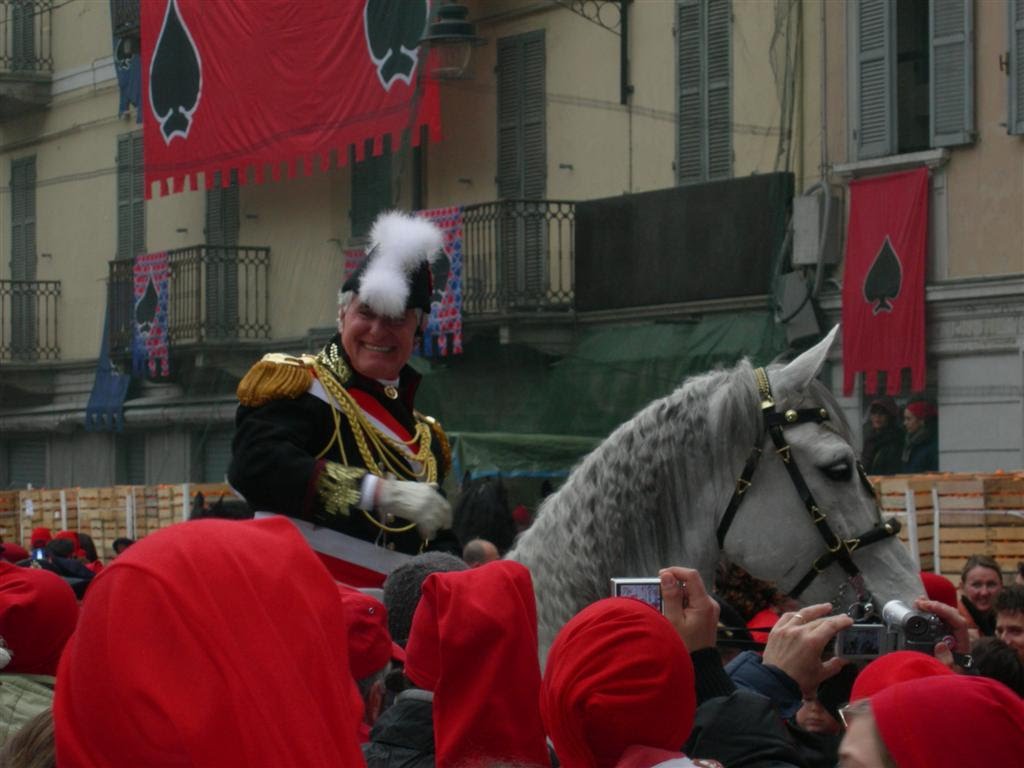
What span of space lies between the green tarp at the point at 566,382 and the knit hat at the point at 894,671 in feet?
40.8

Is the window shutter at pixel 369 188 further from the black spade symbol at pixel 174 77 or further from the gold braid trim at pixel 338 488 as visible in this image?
the gold braid trim at pixel 338 488

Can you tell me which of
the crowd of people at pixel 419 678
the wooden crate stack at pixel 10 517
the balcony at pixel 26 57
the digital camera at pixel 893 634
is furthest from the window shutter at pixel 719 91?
the digital camera at pixel 893 634

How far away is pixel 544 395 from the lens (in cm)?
1970

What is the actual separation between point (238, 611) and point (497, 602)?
152 centimetres

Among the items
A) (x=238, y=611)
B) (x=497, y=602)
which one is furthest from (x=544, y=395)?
(x=238, y=611)

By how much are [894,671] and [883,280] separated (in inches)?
532

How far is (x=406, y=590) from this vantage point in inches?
181

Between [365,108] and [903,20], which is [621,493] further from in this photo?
[365,108]

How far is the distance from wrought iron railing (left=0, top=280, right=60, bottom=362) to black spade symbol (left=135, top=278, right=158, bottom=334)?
3631 mm

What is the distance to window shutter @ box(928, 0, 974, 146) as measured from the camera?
16.2m

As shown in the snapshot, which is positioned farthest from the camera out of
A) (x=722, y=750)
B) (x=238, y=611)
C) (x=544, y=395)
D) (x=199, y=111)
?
(x=199, y=111)

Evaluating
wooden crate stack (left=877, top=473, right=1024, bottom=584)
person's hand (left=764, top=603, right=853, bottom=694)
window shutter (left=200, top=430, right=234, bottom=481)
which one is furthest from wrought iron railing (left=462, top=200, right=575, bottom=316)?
person's hand (left=764, top=603, right=853, bottom=694)

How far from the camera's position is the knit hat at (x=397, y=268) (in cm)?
562

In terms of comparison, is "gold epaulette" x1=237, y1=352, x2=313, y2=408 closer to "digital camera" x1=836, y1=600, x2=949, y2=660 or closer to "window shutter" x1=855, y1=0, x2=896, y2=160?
"digital camera" x1=836, y1=600, x2=949, y2=660
